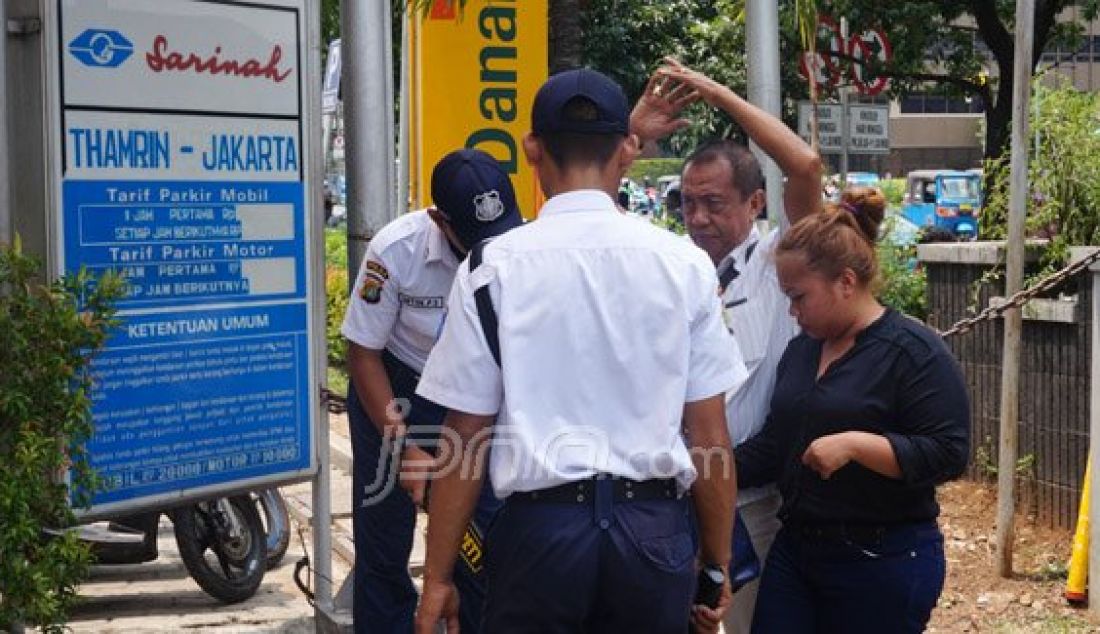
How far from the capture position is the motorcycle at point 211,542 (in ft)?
A: 23.8

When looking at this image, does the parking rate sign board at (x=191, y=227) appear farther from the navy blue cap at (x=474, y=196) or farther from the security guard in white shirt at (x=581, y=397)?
the security guard in white shirt at (x=581, y=397)

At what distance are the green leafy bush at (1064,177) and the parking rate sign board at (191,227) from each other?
444cm

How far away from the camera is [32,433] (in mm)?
4230

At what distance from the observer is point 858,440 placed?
3836 millimetres

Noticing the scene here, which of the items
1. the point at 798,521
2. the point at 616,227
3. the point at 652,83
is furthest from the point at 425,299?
the point at 616,227

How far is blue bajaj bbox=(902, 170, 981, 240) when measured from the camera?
37.9m

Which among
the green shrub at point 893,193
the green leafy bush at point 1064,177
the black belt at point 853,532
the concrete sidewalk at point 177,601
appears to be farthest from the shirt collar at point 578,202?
the green shrub at point 893,193

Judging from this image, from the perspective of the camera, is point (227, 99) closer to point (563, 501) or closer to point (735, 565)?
point (735, 565)

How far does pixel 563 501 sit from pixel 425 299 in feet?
6.73

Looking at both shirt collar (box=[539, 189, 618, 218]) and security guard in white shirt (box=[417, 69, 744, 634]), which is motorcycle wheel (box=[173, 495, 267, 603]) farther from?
shirt collar (box=[539, 189, 618, 218])

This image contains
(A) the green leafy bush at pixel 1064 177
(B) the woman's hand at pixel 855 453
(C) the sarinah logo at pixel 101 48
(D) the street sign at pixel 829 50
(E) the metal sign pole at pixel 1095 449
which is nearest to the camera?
(B) the woman's hand at pixel 855 453

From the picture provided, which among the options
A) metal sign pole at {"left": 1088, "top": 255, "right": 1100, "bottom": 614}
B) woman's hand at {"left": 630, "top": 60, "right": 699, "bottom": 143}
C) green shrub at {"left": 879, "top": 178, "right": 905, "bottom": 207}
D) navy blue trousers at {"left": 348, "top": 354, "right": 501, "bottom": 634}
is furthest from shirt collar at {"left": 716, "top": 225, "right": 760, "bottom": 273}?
green shrub at {"left": 879, "top": 178, "right": 905, "bottom": 207}

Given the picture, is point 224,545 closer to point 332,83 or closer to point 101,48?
point 101,48

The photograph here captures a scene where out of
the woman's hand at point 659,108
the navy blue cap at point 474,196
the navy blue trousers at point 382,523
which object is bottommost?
the navy blue trousers at point 382,523
